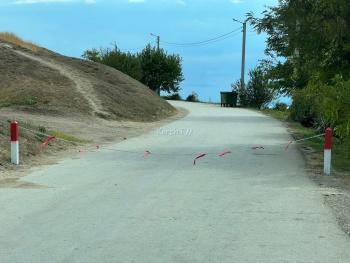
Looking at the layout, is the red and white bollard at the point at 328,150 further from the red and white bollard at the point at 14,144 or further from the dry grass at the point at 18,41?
the dry grass at the point at 18,41

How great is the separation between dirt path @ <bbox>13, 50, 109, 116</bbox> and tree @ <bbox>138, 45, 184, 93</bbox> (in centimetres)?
2440

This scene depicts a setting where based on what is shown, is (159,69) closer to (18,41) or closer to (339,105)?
(18,41)

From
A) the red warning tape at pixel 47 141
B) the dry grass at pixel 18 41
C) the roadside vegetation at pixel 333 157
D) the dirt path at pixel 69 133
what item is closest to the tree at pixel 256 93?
the dry grass at pixel 18 41

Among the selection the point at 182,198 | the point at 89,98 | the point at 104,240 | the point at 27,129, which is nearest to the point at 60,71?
the point at 89,98

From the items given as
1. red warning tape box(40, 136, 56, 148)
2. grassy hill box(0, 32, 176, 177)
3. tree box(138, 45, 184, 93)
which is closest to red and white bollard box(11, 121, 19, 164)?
red warning tape box(40, 136, 56, 148)

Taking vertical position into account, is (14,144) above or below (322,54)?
below

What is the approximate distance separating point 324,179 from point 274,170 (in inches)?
56.3

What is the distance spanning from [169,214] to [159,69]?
54.1 meters

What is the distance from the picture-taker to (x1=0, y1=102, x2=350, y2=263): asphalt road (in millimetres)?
5793

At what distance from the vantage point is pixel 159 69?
6097 cm

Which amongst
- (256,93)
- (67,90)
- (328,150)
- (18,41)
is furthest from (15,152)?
(256,93)

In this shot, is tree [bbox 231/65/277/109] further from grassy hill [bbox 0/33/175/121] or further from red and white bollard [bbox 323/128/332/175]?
red and white bollard [bbox 323/128/332/175]

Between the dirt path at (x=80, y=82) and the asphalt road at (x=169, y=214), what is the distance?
615 inches

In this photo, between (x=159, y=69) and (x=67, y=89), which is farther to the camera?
(x=159, y=69)
